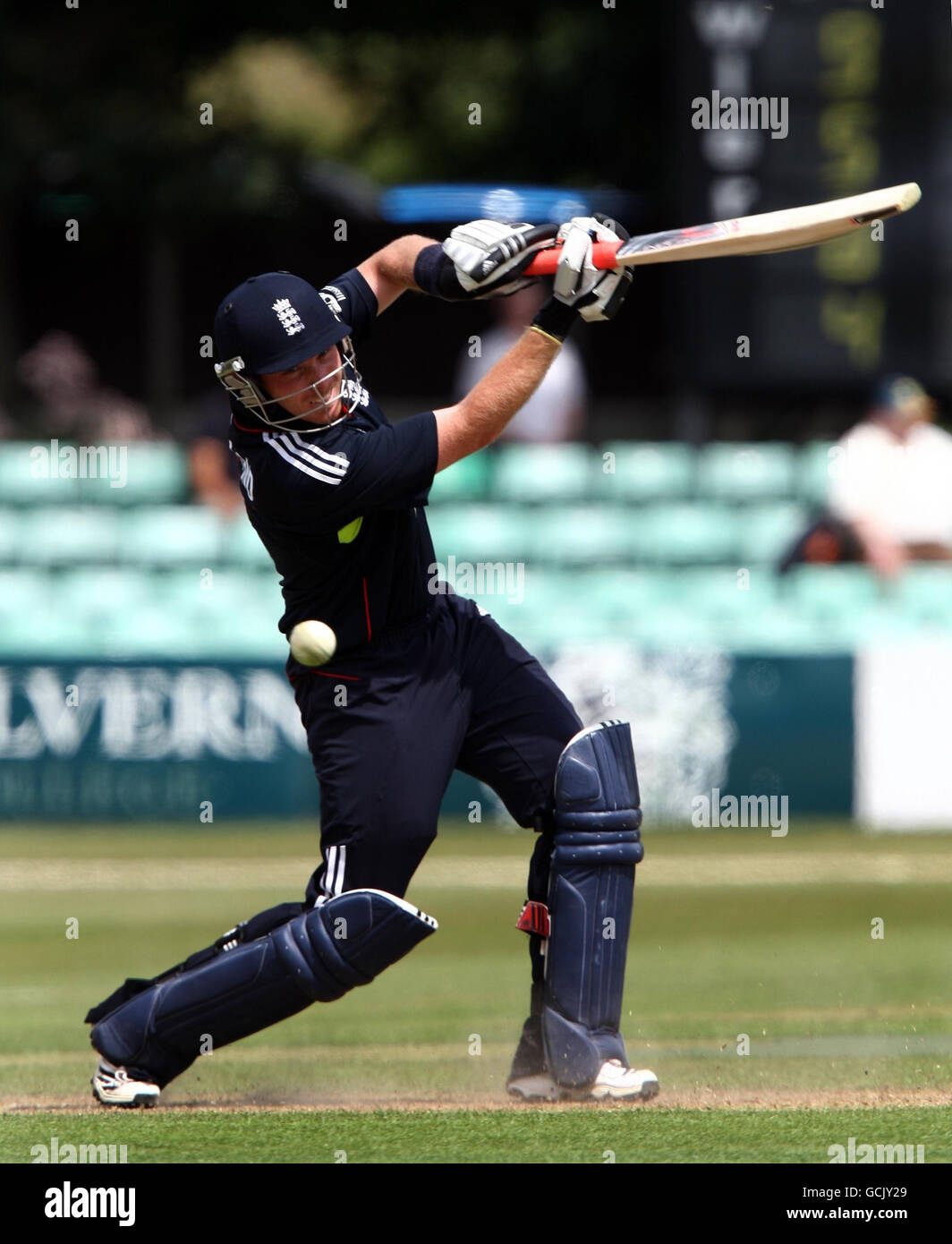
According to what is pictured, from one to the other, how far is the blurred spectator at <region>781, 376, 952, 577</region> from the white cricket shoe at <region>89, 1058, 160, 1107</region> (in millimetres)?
6679

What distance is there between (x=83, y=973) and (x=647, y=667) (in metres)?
3.86

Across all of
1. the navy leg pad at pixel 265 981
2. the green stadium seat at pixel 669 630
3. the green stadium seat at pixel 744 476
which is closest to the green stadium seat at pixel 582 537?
the green stadium seat at pixel 744 476

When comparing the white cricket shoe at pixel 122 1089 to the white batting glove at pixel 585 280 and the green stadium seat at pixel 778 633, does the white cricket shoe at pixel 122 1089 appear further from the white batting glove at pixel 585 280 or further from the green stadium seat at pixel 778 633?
the green stadium seat at pixel 778 633

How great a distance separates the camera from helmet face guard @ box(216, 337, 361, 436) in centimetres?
434

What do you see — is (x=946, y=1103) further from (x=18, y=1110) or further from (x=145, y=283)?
(x=145, y=283)

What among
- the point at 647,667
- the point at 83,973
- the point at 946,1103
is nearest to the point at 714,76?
the point at 647,667

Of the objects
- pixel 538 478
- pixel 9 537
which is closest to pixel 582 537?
pixel 538 478

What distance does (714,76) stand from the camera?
11.1 m

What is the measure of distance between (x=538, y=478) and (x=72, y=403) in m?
5.56

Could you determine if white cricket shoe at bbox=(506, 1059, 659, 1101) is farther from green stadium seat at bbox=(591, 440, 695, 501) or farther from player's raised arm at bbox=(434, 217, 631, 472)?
green stadium seat at bbox=(591, 440, 695, 501)

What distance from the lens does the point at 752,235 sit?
184 inches

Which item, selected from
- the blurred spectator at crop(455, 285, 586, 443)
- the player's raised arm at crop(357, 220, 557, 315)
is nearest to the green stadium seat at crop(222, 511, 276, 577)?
the blurred spectator at crop(455, 285, 586, 443)

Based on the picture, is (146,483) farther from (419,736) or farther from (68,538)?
(419,736)

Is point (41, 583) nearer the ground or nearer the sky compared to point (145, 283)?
nearer the ground
